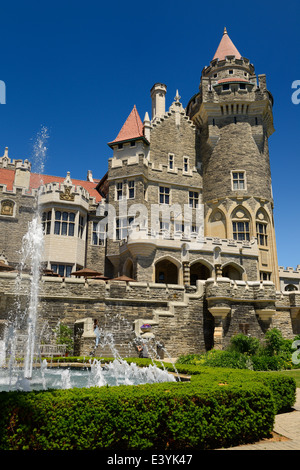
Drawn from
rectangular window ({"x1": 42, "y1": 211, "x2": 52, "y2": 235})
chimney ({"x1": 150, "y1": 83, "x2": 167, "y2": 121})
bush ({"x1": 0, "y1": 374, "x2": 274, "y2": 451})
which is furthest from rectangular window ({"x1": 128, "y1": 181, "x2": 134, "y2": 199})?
bush ({"x1": 0, "y1": 374, "x2": 274, "y2": 451})

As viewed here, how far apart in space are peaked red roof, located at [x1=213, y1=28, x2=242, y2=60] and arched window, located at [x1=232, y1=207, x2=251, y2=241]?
18271 mm

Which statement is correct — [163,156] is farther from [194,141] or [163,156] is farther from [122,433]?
[122,433]

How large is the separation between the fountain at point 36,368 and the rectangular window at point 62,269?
335cm

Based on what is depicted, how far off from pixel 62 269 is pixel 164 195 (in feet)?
37.9

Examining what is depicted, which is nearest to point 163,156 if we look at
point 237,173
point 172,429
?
point 237,173

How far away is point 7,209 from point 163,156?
15024 millimetres

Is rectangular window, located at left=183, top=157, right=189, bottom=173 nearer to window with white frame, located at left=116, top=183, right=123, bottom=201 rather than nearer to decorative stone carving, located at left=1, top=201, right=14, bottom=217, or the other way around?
window with white frame, located at left=116, top=183, right=123, bottom=201

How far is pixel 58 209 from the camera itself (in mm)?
31328

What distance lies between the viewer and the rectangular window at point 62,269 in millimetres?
30312

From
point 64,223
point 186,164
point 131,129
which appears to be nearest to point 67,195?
point 64,223

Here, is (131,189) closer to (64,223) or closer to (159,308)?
(64,223)

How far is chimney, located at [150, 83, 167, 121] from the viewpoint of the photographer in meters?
39.0

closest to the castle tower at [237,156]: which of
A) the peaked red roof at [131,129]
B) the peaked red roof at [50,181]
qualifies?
the peaked red roof at [131,129]

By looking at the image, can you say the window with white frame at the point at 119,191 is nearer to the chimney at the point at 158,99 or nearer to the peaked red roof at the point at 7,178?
the peaked red roof at the point at 7,178
